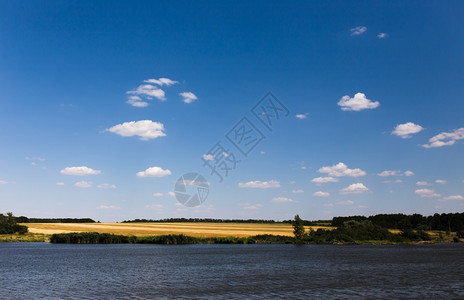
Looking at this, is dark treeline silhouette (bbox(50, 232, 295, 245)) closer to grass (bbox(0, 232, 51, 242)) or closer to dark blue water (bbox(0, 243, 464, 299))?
grass (bbox(0, 232, 51, 242))

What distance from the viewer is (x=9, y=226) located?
128750 mm

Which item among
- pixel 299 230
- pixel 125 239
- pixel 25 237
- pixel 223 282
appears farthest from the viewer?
pixel 299 230

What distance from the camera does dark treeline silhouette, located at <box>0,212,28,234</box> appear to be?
127681 mm

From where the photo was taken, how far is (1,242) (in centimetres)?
11694

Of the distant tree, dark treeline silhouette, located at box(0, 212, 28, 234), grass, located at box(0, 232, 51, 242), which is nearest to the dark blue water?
grass, located at box(0, 232, 51, 242)

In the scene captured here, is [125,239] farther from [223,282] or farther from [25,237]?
[223,282]

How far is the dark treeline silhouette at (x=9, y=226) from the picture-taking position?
128 m

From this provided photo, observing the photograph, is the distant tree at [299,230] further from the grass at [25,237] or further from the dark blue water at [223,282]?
the grass at [25,237]

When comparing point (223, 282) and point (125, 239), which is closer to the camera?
point (223, 282)

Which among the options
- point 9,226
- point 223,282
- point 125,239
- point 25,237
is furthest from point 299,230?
point 9,226

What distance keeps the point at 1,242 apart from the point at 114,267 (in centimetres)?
8052

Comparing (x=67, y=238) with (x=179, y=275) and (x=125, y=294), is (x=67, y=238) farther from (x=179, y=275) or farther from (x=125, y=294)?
(x=125, y=294)

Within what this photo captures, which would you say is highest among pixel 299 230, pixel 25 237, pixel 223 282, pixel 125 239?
pixel 299 230

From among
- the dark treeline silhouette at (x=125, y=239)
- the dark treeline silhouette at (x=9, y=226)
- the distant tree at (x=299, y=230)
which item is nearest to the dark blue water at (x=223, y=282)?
the dark treeline silhouette at (x=125, y=239)
